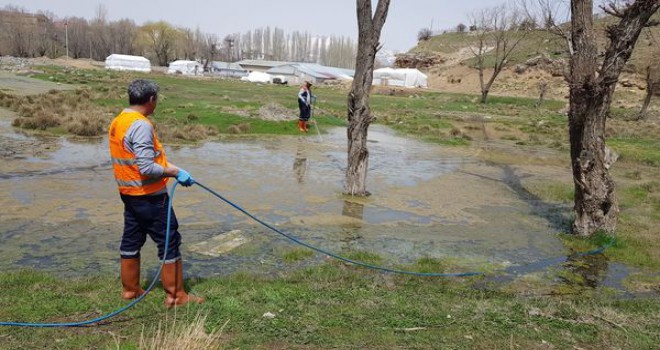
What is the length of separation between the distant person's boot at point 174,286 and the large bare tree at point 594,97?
22.4ft

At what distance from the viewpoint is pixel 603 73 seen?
8641 mm

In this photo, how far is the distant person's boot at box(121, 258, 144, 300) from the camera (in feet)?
17.3

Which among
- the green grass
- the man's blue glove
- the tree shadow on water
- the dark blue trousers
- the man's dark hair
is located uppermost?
the man's dark hair

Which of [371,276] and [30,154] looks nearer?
[371,276]

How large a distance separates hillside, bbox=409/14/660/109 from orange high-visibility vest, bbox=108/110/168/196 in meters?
36.9

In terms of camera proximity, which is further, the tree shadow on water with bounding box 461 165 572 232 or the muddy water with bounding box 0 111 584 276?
the tree shadow on water with bounding box 461 165 572 232

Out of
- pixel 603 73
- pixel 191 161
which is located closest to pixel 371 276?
pixel 603 73

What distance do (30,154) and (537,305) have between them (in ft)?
40.4

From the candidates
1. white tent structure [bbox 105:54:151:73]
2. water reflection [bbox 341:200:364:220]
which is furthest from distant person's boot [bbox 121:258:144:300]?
white tent structure [bbox 105:54:151:73]

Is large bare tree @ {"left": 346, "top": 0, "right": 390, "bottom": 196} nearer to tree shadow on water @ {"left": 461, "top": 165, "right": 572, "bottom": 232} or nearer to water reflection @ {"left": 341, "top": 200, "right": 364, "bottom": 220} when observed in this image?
water reflection @ {"left": 341, "top": 200, "right": 364, "bottom": 220}

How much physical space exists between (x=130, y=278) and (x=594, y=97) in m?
7.44

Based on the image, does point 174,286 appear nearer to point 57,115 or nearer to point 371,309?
point 371,309

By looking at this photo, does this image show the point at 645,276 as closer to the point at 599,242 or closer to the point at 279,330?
the point at 599,242

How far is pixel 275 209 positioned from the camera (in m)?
9.96
